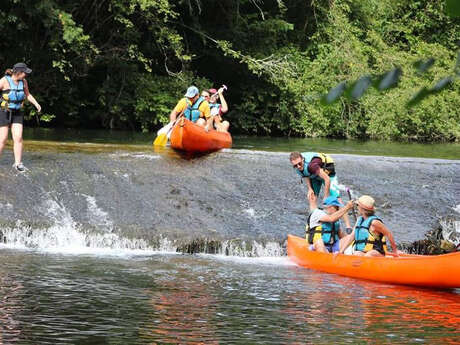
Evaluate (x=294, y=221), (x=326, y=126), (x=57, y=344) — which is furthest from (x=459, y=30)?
(x=57, y=344)

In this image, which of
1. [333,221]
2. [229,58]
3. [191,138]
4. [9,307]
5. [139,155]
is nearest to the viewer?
[9,307]

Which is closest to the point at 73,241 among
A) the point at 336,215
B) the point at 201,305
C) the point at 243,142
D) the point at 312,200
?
the point at 312,200

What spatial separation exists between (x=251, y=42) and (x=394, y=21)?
758cm

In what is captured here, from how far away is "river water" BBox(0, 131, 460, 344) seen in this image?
6.25 m

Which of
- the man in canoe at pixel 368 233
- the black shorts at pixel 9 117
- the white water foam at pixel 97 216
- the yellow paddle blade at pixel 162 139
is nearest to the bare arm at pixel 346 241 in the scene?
the man in canoe at pixel 368 233

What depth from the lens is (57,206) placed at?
1131cm

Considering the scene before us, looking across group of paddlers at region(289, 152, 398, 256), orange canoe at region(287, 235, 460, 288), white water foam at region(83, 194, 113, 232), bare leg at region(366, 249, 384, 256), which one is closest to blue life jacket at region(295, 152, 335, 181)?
group of paddlers at region(289, 152, 398, 256)

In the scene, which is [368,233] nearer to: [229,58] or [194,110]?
[194,110]

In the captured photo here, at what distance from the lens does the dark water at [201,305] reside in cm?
596

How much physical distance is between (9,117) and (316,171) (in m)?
4.15

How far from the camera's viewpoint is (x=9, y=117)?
1133 cm

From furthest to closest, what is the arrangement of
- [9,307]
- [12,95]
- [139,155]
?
1. [139,155]
2. [12,95]
3. [9,307]

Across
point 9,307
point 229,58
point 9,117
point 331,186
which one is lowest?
point 9,307

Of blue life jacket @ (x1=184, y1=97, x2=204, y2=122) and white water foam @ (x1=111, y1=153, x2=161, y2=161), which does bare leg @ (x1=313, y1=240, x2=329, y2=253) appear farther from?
blue life jacket @ (x1=184, y1=97, x2=204, y2=122)
